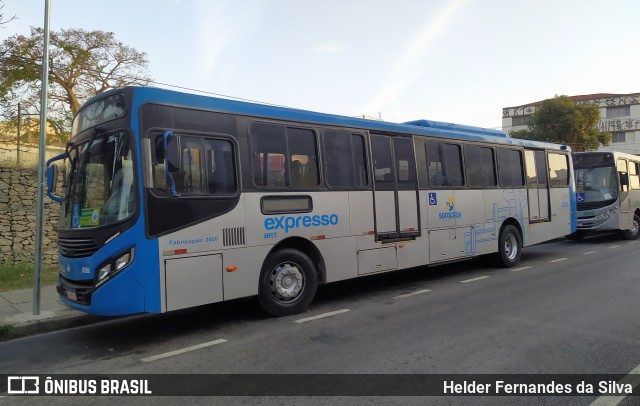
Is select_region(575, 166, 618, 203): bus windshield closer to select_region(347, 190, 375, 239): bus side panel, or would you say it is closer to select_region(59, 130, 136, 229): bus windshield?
select_region(347, 190, 375, 239): bus side panel

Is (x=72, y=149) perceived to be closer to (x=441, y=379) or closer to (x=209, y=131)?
(x=209, y=131)

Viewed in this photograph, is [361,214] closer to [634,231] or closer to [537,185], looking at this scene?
[537,185]

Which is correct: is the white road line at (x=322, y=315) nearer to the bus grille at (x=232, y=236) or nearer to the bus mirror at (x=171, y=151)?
the bus grille at (x=232, y=236)

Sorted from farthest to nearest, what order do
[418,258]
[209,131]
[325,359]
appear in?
[418,258] < [209,131] < [325,359]

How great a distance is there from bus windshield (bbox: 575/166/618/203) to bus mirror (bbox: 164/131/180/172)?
15991 millimetres

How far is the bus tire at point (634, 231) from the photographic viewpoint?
16.9m

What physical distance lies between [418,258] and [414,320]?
8.11 feet

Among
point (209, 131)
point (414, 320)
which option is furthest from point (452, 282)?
point (209, 131)

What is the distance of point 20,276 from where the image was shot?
9.85 m

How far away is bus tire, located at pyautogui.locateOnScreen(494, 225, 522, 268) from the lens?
1078 cm

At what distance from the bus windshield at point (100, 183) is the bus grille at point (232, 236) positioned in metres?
1.23

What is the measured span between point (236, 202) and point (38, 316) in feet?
11.9

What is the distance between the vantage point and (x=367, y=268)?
772 cm

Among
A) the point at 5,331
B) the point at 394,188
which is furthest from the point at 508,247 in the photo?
the point at 5,331
